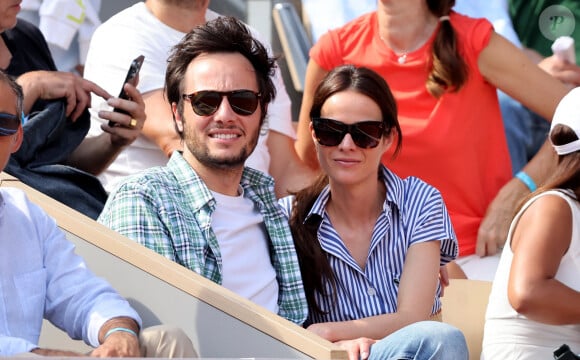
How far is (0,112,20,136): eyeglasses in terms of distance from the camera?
275cm

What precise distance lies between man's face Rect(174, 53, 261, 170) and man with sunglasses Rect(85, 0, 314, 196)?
63 cm

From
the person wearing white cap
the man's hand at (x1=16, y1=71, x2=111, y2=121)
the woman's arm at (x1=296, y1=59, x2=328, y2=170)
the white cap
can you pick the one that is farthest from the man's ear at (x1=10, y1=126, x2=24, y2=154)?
the woman's arm at (x1=296, y1=59, x2=328, y2=170)

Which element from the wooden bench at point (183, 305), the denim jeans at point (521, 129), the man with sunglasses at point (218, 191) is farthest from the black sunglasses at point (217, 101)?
the denim jeans at point (521, 129)

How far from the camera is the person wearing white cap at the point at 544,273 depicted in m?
3.38

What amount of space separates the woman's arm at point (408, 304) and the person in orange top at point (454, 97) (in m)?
0.89

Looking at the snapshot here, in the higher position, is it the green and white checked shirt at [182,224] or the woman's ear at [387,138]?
the woman's ear at [387,138]

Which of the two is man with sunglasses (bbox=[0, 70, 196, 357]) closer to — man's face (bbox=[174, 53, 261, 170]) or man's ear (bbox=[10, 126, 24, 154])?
man's ear (bbox=[10, 126, 24, 154])

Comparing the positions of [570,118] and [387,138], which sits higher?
[570,118]

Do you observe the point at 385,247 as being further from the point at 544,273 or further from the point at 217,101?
the point at 217,101

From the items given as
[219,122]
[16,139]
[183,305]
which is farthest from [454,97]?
[16,139]

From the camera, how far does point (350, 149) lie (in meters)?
3.60

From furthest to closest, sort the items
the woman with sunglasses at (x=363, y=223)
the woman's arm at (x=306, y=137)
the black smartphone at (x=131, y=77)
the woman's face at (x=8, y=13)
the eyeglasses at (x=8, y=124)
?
the woman's arm at (x=306, y=137)
the black smartphone at (x=131, y=77)
the woman's face at (x=8, y=13)
the woman with sunglasses at (x=363, y=223)
the eyeglasses at (x=8, y=124)

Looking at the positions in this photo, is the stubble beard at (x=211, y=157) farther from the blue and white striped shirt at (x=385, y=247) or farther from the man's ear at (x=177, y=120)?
the blue and white striped shirt at (x=385, y=247)

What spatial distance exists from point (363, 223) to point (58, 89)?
1.01 meters
